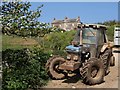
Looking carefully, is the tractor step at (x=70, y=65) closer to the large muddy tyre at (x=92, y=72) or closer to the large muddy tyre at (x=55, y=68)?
the large muddy tyre at (x=92, y=72)

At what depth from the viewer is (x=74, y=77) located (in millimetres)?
11547

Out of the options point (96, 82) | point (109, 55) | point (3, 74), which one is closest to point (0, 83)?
point (3, 74)

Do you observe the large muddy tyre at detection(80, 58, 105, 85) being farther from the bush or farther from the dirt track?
the bush

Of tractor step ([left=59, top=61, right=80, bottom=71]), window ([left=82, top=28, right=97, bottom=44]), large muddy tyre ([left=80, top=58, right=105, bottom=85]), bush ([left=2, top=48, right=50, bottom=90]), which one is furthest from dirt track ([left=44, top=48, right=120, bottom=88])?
window ([left=82, top=28, right=97, bottom=44])

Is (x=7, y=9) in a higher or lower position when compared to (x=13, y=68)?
higher

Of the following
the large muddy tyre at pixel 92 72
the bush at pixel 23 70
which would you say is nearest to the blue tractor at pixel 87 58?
the large muddy tyre at pixel 92 72

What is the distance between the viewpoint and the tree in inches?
355

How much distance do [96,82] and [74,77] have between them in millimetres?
1129

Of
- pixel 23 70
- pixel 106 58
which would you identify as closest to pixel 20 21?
pixel 23 70

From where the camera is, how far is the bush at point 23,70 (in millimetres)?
9242

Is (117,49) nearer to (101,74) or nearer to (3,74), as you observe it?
(101,74)

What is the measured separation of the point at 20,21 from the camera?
9109 mm

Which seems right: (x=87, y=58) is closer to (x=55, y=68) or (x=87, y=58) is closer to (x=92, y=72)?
(x=92, y=72)

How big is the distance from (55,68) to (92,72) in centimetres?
147
